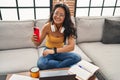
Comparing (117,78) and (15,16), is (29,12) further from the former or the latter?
(117,78)

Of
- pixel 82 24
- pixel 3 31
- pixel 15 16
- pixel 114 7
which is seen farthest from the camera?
pixel 114 7

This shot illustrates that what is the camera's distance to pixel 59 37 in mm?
1730

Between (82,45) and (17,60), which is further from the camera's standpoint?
(82,45)

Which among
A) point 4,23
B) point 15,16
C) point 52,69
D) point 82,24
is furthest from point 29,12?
point 52,69

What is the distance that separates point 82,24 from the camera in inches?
89.2

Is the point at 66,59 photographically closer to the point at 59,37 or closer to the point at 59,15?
the point at 59,37

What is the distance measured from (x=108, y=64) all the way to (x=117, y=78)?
0.84 ft

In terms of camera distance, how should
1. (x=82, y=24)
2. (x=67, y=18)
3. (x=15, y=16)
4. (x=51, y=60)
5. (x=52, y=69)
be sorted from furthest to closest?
(x=15, y=16), (x=82, y=24), (x=67, y=18), (x=51, y=60), (x=52, y=69)

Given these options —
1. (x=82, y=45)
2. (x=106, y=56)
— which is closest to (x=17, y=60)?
(x=82, y=45)

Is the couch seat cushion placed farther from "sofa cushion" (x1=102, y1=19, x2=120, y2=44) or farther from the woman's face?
the woman's face

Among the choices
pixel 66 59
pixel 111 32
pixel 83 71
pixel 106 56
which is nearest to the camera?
pixel 83 71

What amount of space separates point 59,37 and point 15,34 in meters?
0.67

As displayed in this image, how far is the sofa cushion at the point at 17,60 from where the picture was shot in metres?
1.66

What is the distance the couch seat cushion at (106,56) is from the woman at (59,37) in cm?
33
